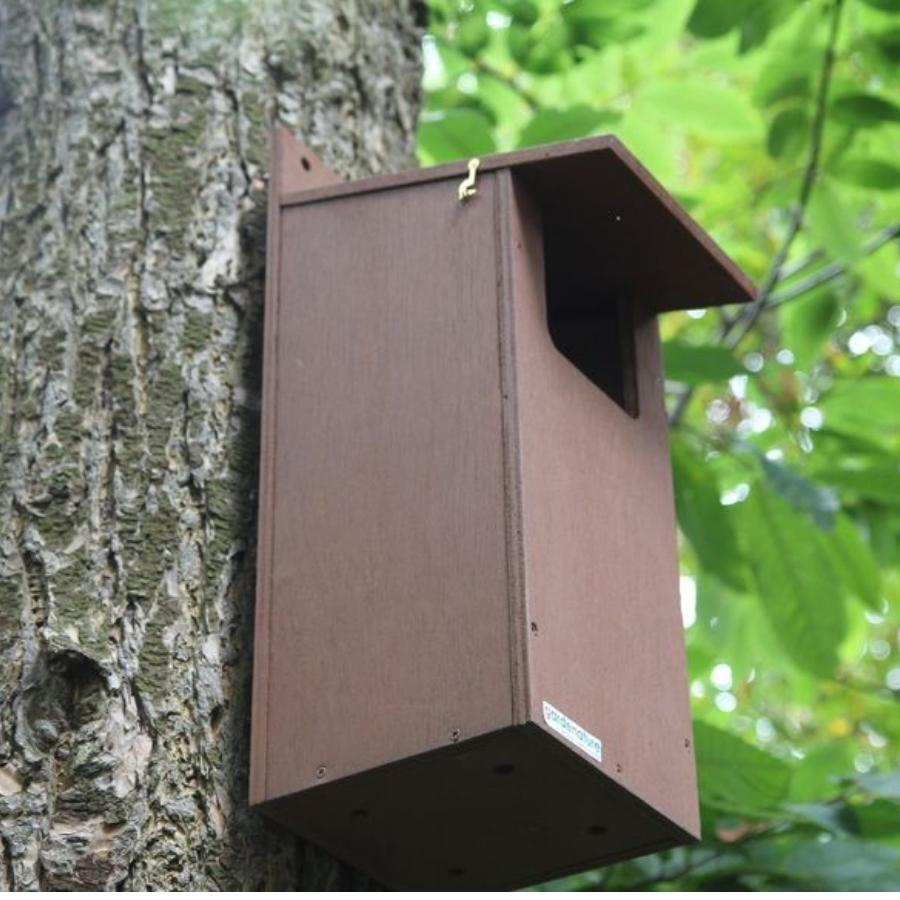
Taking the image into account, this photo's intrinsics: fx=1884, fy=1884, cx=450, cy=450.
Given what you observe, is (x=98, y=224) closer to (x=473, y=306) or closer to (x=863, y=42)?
(x=473, y=306)

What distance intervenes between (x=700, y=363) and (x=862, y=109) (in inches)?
22.1

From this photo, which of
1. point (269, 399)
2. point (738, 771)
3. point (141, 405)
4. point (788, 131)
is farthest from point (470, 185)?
point (788, 131)

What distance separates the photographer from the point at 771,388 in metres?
3.99

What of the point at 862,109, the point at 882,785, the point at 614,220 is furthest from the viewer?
the point at 862,109

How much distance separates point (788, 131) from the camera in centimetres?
322

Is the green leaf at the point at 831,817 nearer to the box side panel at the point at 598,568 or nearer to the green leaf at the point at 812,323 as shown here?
the box side panel at the point at 598,568

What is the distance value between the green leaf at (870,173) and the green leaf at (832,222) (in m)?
0.04

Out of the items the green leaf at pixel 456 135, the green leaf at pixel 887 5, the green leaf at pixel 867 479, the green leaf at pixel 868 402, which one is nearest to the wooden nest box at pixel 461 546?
the green leaf at pixel 456 135

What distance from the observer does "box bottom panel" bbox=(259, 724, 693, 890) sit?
195 centimetres

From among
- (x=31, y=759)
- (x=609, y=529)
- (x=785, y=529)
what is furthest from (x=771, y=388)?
(x=31, y=759)

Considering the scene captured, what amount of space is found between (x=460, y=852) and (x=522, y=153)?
2.70 feet

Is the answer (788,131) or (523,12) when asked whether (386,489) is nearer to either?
(523,12)

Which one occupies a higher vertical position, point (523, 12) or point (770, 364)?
point (523, 12)

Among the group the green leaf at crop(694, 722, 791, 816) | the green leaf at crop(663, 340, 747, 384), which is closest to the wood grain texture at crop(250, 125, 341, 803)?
the green leaf at crop(663, 340, 747, 384)
